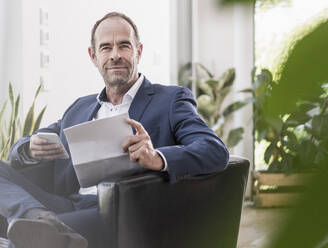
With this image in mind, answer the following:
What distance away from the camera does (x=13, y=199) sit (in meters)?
1.82

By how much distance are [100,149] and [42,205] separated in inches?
10.4

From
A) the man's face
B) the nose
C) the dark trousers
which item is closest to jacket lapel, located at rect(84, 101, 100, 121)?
the man's face

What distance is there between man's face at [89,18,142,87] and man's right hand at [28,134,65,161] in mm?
384

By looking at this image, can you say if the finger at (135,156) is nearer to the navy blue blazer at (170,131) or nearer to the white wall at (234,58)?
the navy blue blazer at (170,131)

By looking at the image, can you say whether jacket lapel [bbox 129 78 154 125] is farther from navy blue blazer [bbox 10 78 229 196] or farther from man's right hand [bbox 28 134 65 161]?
man's right hand [bbox 28 134 65 161]

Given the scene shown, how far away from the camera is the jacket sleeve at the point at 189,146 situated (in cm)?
177

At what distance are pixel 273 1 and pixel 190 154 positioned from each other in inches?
65.2

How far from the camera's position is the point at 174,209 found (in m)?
1.79

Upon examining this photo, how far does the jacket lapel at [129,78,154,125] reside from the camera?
2.11 metres

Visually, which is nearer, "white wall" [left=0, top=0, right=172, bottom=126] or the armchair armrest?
the armchair armrest

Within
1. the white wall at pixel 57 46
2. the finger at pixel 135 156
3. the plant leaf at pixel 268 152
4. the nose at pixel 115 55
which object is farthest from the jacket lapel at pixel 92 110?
the plant leaf at pixel 268 152

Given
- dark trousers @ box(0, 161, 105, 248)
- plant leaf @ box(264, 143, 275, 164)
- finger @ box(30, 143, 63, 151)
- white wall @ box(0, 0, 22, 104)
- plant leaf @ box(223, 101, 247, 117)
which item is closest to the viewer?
dark trousers @ box(0, 161, 105, 248)

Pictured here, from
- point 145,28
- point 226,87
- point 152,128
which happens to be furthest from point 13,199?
point 226,87

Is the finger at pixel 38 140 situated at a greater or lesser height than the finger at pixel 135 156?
lesser
